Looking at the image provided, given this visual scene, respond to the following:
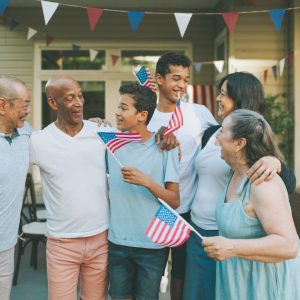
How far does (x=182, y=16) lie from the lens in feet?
17.4

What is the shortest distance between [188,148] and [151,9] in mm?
5756

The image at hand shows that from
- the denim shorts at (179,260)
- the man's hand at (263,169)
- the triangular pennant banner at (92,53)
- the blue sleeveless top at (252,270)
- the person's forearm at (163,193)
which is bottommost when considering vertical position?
the denim shorts at (179,260)

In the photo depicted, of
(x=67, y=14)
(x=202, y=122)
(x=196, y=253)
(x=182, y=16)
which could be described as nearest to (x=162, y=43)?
(x=67, y=14)

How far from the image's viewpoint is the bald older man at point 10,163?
91.1 inches

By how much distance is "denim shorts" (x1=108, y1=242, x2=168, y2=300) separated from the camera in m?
2.39

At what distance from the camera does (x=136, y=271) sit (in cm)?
245

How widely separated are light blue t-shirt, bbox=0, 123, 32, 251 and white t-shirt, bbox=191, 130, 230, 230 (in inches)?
38.1

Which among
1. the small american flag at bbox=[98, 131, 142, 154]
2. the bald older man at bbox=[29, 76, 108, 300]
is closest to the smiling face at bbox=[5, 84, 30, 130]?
the bald older man at bbox=[29, 76, 108, 300]

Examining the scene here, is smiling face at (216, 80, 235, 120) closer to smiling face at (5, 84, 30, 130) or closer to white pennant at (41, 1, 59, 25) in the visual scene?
smiling face at (5, 84, 30, 130)

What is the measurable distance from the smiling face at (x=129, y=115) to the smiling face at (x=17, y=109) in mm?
514

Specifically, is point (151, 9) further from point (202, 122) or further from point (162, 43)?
point (202, 122)

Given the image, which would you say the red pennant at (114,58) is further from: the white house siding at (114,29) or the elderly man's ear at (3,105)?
the elderly man's ear at (3,105)

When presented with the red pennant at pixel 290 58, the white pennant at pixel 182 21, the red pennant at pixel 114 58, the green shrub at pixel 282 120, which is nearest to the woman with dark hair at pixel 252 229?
the white pennant at pixel 182 21

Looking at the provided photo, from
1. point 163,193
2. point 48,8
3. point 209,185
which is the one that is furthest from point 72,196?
point 48,8
